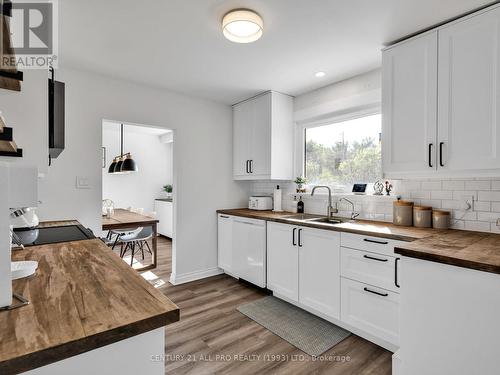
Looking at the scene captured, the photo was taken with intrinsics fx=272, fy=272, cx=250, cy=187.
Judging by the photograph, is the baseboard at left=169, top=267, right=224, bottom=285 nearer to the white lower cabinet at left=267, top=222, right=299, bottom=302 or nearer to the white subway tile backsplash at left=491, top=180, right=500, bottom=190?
the white lower cabinet at left=267, top=222, right=299, bottom=302

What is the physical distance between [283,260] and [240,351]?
994 mm

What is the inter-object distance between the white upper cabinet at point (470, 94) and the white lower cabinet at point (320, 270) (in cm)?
105

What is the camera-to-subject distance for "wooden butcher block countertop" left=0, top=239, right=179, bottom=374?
2.02 feet

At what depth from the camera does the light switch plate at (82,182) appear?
2.72 m

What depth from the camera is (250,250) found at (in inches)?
127

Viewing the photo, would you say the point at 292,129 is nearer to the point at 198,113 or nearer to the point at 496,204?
the point at 198,113

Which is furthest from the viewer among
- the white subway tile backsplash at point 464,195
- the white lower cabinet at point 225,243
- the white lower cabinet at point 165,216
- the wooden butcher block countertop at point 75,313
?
the white lower cabinet at point 165,216

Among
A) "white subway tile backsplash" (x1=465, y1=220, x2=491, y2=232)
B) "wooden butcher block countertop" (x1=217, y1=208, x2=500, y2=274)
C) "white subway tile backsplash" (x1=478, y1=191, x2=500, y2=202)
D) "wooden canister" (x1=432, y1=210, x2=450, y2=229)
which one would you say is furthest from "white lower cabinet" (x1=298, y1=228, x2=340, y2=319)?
"white subway tile backsplash" (x1=478, y1=191, x2=500, y2=202)

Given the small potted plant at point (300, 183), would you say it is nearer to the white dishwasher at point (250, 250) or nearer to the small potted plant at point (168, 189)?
the white dishwasher at point (250, 250)

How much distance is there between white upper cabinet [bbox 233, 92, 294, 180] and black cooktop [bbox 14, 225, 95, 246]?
2.02 meters

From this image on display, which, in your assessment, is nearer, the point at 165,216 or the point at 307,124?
the point at 307,124

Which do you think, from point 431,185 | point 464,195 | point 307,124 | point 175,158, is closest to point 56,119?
point 175,158
